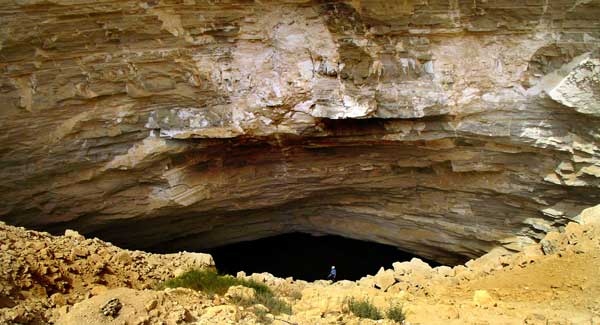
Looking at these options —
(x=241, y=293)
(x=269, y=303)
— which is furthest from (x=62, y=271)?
(x=269, y=303)

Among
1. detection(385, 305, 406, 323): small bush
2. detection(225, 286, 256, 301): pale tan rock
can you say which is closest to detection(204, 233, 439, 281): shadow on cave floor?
detection(225, 286, 256, 301): pale tan rock

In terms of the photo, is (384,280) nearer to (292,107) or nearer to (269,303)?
(269,303)

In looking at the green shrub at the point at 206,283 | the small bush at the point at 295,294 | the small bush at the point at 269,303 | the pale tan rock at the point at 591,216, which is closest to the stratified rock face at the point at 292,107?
the pale tan rock at the point at 591,216

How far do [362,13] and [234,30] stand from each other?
5.36ft

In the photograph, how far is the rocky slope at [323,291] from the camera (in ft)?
14.2

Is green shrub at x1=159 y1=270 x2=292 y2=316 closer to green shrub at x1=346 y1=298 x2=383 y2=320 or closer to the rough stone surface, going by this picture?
the rough stone surface

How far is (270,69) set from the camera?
282 inches

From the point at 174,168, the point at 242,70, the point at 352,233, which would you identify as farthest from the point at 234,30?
the point at 352,233

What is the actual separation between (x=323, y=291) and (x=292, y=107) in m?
2.52

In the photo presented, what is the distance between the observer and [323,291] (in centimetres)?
638

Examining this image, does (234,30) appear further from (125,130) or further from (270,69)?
(125,130)

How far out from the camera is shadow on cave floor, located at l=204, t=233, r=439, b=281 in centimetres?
967

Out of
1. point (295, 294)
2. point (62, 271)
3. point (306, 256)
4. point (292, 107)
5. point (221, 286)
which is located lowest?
point (306, 256)

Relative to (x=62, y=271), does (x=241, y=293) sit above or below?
below
